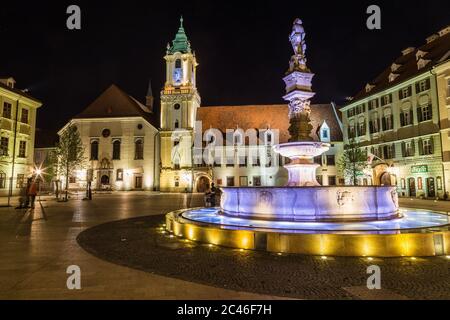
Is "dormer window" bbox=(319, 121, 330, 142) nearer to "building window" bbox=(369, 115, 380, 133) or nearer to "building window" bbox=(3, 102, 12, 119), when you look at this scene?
"building window" bbox=(369, 115, 380, 133)

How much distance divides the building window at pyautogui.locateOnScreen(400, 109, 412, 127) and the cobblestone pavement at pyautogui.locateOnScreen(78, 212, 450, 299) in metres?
31.6

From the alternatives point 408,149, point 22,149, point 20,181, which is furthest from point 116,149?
point 408,149

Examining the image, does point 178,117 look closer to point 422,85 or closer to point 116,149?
point 116,149

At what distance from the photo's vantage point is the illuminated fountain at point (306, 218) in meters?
7.23

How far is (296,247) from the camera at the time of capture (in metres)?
7.55

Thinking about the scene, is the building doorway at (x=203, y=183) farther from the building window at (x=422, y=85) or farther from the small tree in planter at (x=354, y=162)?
the building window at (x=422, y=85)

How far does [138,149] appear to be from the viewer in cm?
5419

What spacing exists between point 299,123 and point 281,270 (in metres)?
8.60

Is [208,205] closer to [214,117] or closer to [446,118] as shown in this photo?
[446,118]

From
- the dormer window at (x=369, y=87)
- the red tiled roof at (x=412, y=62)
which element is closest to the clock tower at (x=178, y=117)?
the red tiled roof at (x=412, y=62)

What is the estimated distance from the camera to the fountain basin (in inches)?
396

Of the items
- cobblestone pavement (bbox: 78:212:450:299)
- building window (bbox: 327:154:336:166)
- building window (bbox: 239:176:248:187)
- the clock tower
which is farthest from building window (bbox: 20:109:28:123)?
building window (bbox: 327:154:336:166)

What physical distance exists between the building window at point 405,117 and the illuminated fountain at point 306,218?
2568cm

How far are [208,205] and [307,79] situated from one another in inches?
376
